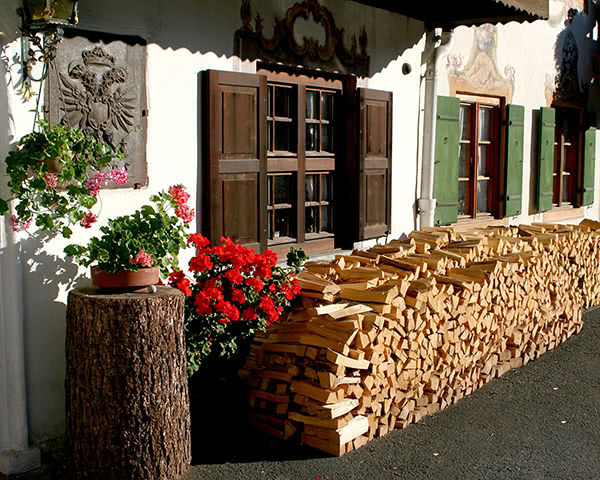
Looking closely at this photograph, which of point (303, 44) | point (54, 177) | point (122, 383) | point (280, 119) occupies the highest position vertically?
point (303, 44)

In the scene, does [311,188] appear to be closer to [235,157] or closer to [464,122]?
[235,157]

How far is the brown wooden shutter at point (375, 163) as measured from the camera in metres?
7.20

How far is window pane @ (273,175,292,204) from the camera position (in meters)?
6.65

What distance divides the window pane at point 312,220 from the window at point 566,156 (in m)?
5.16

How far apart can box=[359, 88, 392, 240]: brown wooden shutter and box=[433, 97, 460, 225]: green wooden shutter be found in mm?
918

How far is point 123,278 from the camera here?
4.47 metres

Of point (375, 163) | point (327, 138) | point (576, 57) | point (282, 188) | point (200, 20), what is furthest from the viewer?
point (576, 57)

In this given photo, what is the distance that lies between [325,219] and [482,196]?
10.2 feet

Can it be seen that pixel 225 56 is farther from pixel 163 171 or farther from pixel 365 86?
pixel 365 86

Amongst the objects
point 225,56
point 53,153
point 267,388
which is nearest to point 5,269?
point 53,153

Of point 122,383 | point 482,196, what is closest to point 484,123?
point 482,196

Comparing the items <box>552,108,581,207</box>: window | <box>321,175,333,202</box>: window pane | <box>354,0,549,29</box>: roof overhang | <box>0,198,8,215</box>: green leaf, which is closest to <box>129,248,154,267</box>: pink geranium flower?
<box>0,198,8,215</box>: green leaf

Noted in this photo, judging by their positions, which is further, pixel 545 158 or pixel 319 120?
pixel 545 158

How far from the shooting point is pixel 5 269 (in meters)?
4.52
